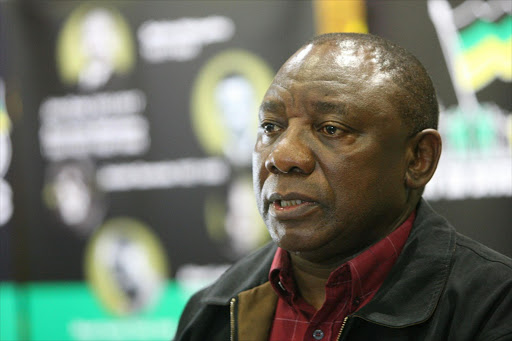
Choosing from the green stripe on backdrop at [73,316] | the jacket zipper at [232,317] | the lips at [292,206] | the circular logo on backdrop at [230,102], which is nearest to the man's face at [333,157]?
the lips at [292,206]

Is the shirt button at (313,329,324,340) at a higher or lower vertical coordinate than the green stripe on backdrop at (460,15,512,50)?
lower

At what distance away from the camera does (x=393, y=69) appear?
5.05 feet

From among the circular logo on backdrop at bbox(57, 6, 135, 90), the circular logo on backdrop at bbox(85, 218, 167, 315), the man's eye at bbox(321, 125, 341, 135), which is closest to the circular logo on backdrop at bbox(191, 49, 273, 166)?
the circular logo on backdrop at bbox(57, 6, 135, 90)

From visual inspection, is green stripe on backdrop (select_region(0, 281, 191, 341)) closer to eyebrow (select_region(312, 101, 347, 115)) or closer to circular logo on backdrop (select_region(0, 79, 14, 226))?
circular logo on backdrop (select_region(0, 79, 14, 226))

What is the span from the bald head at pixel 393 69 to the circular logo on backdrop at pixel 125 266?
6.56 ft

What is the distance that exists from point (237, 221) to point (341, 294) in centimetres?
169

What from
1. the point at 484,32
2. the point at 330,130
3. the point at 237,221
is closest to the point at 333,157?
the point at 330,130

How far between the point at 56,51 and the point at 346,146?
2.41m

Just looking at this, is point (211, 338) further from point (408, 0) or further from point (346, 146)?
point (408, 0)

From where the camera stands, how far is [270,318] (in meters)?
1.63

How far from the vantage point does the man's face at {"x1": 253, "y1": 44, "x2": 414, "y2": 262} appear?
148cm

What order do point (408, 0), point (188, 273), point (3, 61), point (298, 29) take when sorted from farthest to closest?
point (3, 61), point (188, 273), point (298, 29), point (408, 0)

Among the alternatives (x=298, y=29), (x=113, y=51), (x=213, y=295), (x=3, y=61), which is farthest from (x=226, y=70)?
(x=213, y=295)

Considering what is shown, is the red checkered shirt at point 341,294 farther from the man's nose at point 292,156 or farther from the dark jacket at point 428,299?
the man's nose at point 292,156
